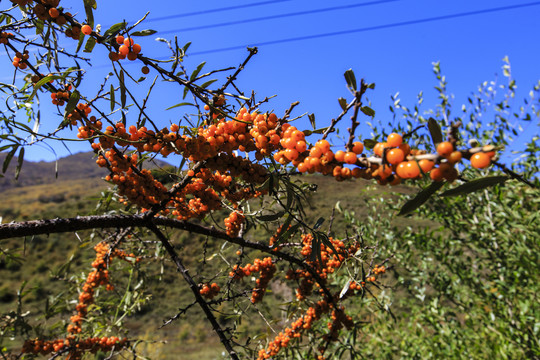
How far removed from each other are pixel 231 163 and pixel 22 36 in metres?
1.02

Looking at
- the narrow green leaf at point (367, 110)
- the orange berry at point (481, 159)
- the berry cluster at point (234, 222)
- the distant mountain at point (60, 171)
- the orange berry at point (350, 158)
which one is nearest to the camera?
the orange berry at point (481, 159)

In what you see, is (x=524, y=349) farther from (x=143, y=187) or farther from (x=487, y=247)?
(x=143, y=187)

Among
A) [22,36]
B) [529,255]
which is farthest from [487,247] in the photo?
[22,36]

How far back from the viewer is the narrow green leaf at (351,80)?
58 centimetres

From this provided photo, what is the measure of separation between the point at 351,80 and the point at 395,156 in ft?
0.58

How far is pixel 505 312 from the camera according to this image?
234cm

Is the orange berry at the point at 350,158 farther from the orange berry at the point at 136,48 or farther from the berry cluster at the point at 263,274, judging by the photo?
the berry cluster at the point at 263,274

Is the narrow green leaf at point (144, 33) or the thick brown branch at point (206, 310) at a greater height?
the narrow green leaf at point (144, 33)

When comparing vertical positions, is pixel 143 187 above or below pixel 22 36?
below

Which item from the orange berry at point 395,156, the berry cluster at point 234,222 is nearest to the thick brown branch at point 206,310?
the berry cluster at point 234,222

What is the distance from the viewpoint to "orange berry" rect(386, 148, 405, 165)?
0.50 m

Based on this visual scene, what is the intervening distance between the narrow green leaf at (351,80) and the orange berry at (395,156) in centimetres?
15

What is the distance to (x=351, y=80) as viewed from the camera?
0.59 m

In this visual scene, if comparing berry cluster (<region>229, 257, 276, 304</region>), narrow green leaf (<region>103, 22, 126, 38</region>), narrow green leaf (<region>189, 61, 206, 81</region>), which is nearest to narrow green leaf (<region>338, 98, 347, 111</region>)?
narrow green leaf (<region>189, 61, 206, 81</region>)
